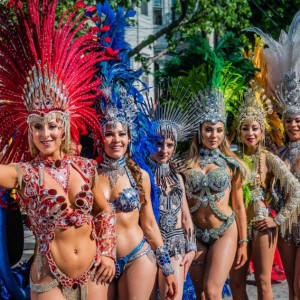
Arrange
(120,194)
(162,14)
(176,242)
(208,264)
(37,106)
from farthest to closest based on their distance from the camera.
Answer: (162,14) < (208,264) < (176,242) < (120,194) < (37,106)

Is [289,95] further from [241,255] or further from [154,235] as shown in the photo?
[154,235]

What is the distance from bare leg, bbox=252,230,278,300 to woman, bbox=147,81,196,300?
90cm

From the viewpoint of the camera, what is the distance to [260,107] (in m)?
6.52

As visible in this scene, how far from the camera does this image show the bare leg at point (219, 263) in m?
5.69

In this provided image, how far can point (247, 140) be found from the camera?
641 cm

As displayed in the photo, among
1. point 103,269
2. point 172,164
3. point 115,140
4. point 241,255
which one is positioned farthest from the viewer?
point 241,255

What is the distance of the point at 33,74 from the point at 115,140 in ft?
2.74

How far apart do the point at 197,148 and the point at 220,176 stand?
34 cm

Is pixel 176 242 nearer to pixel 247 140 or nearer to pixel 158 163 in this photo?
pixel 158 163

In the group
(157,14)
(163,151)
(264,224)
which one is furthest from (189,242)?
(157,14)

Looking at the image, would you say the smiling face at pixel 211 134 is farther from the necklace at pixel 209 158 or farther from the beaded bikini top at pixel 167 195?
the beaded bikini top at pixel 167 195

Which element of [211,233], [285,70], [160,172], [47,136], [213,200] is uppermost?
[285,70]

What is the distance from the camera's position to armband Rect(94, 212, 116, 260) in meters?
4.34

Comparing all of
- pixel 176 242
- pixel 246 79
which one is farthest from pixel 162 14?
pixel 176 242
